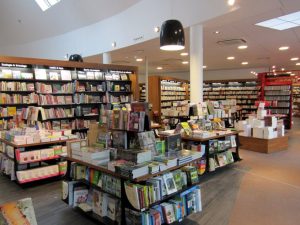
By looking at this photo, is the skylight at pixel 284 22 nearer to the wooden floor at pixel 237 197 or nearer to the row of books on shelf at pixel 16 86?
the wooden floor at pixel 237 197

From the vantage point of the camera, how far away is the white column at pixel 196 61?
18.9 feet

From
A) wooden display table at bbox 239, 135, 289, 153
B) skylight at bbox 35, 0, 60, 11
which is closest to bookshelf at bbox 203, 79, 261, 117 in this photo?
wooden display table at bbox 239, 135, 289, 153

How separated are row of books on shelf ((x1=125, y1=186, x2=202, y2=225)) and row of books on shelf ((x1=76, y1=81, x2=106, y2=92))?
5.08 m

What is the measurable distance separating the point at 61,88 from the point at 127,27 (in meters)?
2.89

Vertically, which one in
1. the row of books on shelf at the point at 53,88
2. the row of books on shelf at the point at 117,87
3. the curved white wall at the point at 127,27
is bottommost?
the row of books on shelf at the point at 53,88

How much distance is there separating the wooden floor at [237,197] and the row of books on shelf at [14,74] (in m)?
2.50

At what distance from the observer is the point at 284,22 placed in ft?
19.5

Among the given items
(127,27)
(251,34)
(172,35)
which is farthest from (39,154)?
(251,34)

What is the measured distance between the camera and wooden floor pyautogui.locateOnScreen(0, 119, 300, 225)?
10.5 ft

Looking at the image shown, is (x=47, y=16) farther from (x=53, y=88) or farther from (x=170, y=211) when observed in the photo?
(x=170, y=211)

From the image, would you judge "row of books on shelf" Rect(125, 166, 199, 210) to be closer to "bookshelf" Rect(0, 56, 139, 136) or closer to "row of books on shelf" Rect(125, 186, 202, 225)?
"row of books on shelf" Rect(125, 186, 202, 225)

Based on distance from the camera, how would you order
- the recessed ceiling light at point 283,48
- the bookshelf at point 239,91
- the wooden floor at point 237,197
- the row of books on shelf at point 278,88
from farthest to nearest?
the bookshelf at point 239,91 < the row of books on shelf at point 278,88 < the recessed ceiling light at point 283,48 < the wooden floor at point 237,197

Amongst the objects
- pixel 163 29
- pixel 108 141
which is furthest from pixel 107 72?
pixel 108 141

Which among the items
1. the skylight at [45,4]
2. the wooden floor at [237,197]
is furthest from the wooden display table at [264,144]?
the skylight at [45,4]
